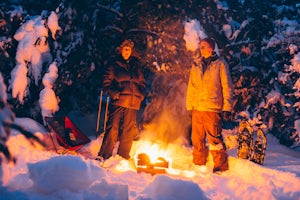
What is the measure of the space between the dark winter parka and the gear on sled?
203cm

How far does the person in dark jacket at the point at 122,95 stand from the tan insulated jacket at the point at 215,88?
3.62 feet

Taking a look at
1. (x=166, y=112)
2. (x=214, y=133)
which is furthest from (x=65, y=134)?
(x=166, y=112)

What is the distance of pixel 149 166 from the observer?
5.38m

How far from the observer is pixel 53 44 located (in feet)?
24.3

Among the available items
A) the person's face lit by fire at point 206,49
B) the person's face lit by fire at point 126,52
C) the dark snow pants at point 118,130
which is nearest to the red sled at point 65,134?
the dark snow pants at point 118,130

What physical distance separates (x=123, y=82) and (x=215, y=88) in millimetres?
1576

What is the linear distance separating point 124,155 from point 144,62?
2608 mm

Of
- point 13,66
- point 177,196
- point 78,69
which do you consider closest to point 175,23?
point 78,69

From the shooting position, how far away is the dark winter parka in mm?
6105

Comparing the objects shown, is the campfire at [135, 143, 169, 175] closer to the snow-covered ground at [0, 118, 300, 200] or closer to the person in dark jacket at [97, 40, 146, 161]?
the snow-covered ground at [0, 118, 300, 200]

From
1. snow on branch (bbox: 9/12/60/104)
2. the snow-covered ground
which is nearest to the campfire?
the snow-covered ground

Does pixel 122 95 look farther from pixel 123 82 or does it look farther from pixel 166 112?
pixel 166 112

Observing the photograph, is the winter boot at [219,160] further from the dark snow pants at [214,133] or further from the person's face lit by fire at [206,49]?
the person's face lit by fire at [206,49]

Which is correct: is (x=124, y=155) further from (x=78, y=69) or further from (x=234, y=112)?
(x=234, y=112)
